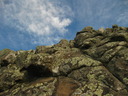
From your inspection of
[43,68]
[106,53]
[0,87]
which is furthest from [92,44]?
[0,87]

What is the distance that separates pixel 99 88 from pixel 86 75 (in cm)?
327

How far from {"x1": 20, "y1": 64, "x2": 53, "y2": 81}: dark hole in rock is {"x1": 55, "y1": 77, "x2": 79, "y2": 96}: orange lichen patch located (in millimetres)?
3273

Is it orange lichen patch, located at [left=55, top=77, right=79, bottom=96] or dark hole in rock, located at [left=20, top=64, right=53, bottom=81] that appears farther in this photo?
dark hole in rock, located at [left=20, top=64, right=53, bottom=81]

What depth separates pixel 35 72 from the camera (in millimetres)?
21719

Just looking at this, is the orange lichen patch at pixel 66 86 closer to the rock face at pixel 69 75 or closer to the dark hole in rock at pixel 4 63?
the rock face at pixel 69 75

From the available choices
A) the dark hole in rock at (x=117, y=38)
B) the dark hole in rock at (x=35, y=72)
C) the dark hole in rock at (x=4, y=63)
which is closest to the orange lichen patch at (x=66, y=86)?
the dark hole in rock at (x=35, y=72)

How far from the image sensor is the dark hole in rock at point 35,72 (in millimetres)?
20473

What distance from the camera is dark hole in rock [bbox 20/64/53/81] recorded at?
20.5 m

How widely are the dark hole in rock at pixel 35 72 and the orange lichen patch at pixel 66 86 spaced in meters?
3.27

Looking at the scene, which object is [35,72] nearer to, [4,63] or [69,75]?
[69,75]

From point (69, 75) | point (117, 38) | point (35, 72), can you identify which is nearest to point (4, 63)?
point (35, 72)

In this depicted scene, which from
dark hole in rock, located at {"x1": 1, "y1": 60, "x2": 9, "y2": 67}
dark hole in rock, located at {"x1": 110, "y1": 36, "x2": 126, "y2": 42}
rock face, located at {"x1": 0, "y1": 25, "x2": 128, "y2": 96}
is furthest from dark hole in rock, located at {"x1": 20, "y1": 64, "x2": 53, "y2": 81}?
dark hole in rock, located at {"x1": 110, "y1": 36, "x2": 126, "y2": 42}

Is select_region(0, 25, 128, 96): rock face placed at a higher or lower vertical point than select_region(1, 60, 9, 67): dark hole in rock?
lower

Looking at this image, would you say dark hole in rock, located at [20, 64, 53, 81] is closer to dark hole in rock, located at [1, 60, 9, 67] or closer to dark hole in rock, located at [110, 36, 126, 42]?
dark hole in rock, located at [1, 60, 9, 67]
